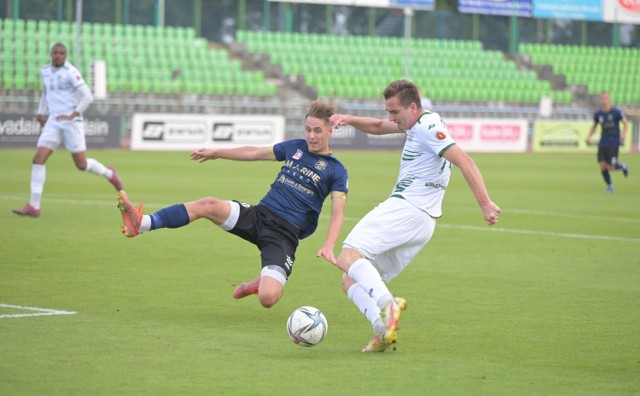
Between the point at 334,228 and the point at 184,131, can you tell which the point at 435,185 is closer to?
the point at 334,228

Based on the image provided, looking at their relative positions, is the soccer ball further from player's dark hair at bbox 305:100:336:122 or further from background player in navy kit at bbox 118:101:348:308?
player's dark hair at bbox 305:100:336:122

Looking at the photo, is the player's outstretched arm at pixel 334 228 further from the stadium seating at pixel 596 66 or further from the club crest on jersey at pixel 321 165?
the stadium seating at pixel 596 66

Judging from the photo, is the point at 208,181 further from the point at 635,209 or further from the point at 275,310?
the point at 275,310

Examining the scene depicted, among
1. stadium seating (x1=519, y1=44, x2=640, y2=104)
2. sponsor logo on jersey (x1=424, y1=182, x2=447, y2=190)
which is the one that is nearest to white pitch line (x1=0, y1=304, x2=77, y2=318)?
sponsor logo on jersey (x1=424, y1=182, x2=447, y2=190)

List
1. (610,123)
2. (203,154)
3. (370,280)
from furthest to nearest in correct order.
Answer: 1. (610,123)
2. (203,154)
3. (370,280)

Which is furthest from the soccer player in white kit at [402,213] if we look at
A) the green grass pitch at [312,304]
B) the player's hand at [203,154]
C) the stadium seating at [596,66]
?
the stadium seating at [596,66]

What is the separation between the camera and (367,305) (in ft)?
24.5

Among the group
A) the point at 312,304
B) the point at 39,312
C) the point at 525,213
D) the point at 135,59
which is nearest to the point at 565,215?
the point at 525,213

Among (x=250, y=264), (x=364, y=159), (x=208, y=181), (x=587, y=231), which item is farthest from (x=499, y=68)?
(x=250, y=264)

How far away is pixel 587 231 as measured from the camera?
16.1 metres

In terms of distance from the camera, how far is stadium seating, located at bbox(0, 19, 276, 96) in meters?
38.6

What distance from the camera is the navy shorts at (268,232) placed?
855 centimetres

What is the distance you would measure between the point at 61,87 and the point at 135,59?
Result: 83.9 ft

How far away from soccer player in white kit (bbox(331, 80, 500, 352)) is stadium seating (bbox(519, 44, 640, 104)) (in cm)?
4734
